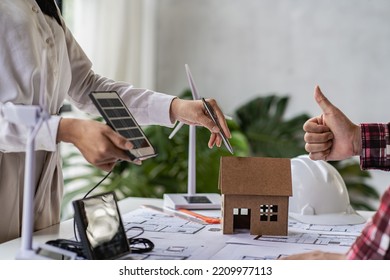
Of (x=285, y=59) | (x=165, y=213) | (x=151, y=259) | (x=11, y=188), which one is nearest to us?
(x=151, y=259)

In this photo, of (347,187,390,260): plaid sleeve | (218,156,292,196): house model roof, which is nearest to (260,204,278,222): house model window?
(218,156,292,196): house model roof

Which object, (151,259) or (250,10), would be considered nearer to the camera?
(151,259)

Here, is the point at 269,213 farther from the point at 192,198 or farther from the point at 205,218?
the point at 192,198

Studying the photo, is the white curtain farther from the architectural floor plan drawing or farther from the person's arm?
the person's arm

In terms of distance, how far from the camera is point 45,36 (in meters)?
1.37

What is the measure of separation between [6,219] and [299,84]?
2.55 metres

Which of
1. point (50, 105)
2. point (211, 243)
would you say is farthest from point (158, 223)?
point (50, 105)

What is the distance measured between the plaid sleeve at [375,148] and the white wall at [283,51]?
1996 mm

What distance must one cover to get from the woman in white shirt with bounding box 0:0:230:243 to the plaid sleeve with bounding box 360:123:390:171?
1.25ft

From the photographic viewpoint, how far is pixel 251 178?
141cm

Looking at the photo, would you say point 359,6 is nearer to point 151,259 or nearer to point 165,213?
point 165,213

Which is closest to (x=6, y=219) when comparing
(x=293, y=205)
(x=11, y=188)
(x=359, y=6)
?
(x=11, y=188)

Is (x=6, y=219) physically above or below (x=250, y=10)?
below

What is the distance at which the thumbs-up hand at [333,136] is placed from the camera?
1.58 metres
